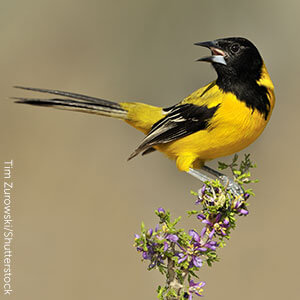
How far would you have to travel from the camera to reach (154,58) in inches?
314

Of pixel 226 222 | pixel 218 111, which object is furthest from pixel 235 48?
pixel 226 222

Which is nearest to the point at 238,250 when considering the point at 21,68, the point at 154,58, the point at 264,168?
the point at 264,168

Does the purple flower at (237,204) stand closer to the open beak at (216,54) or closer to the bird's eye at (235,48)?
the open beak at (216,54)

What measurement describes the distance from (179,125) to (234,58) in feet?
2.03

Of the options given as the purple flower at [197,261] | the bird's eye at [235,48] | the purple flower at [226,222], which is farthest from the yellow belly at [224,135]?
the purple flower at [197,261]

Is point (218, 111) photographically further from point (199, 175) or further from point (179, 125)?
point (199, 175)

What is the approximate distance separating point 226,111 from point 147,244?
1599 millimetres

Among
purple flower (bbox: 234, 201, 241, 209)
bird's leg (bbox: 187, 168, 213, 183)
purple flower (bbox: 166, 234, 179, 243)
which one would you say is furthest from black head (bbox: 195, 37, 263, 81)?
purple flower (bbox: 166, 234, 179, 243)

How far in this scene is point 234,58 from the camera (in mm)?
3586

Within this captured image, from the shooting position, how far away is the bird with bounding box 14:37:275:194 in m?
3.53

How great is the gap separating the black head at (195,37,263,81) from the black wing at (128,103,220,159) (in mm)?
253

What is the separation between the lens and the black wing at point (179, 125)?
12.1 feet

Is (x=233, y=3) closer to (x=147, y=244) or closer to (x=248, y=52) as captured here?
(x=248, y=52)

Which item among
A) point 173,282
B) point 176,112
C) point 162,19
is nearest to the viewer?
point 173,282
